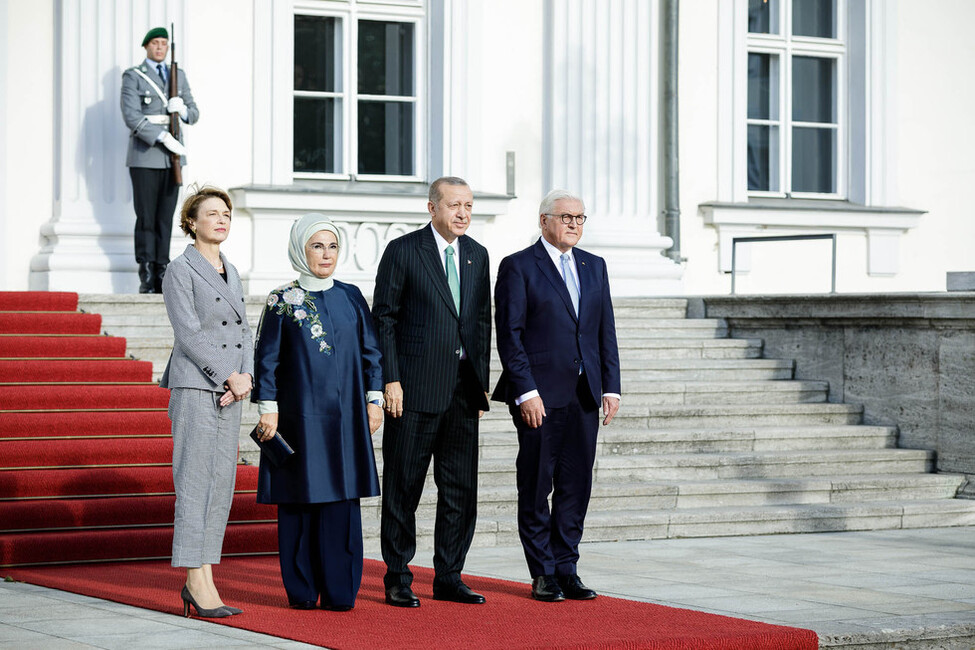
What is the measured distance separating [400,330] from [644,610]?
1.60 metres

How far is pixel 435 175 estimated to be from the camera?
1414 cm

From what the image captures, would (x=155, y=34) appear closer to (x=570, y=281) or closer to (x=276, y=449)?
(x=570, y=281)

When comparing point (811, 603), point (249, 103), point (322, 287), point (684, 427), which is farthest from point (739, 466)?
point (249, 103)

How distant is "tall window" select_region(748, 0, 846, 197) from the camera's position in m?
15.5

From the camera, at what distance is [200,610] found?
6391mm

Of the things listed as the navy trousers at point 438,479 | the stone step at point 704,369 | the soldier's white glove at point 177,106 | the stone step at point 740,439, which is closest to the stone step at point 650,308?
the stone step at point 704,369

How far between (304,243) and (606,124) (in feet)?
26.5

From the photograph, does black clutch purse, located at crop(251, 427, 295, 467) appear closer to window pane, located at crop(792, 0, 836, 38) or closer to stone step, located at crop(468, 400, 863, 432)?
stone step, located at crop(468, 400, 863, 432)

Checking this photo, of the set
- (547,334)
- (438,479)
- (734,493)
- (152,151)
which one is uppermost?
(152,151)

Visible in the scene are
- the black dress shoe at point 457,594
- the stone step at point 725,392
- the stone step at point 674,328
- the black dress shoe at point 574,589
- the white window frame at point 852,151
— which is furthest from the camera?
the white window frame at point 852,151

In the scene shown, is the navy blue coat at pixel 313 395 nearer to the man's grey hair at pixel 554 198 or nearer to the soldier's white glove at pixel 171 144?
the man's grey hair at pixel 554 198

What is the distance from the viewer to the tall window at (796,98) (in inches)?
610

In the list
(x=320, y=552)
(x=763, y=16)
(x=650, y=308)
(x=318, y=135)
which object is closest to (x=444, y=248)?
(x=320, y=552)

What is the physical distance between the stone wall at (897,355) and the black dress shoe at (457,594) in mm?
5077
